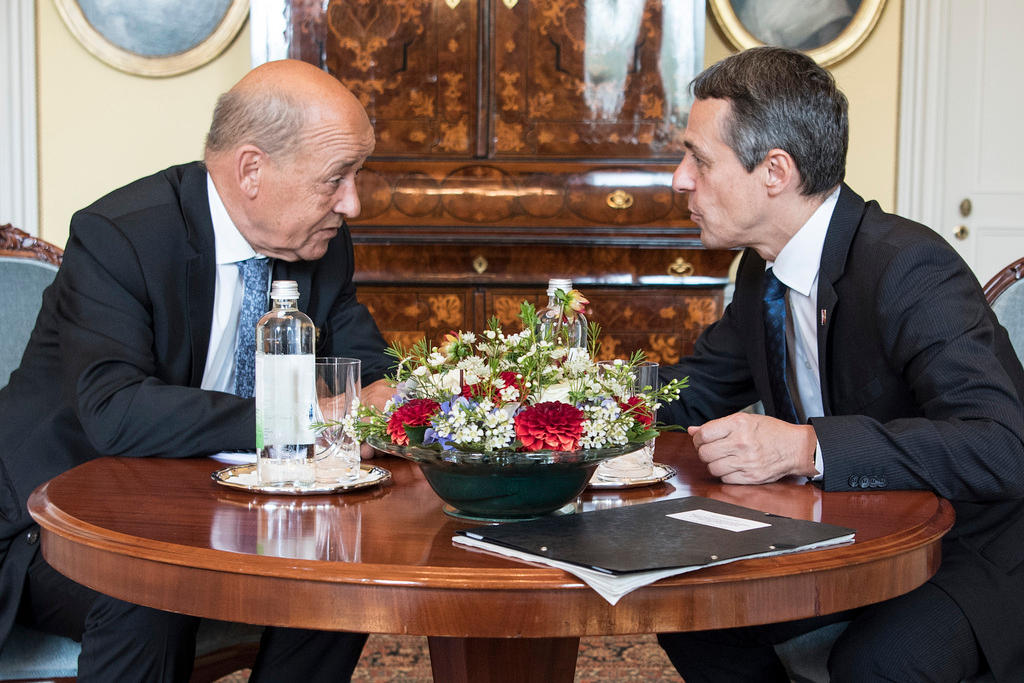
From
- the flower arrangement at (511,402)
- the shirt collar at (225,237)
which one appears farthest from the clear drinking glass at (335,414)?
the shirt collar at (225,237)

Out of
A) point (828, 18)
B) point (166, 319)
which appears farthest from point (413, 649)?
point (828, 18)

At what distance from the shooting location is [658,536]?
1.23 metres

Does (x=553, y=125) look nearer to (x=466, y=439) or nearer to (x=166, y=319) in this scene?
(x=166, y=319)

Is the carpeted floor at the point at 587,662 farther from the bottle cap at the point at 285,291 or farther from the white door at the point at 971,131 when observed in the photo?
the white door at the point at 971,131

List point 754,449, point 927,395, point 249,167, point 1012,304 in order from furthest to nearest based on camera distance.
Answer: point 1012,304 < point 249,167 < point 927,395 < point 754,449

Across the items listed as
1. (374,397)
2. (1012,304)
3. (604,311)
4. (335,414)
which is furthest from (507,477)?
(604,311)

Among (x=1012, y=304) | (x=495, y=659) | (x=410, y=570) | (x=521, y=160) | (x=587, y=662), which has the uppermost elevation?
(x=521, y=160)

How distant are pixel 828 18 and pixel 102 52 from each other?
301 cm

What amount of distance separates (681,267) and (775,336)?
5.67ft

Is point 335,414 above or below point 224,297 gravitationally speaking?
below

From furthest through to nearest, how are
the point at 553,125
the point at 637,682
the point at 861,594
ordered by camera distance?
the point at 553,125, the point at 637,682, the point at 861,594

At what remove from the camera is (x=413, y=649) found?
3.28 m

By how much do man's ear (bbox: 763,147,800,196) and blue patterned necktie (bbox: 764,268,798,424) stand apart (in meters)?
→ 0.18

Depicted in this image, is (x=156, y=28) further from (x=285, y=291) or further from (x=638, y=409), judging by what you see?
(x=638, y=409)
